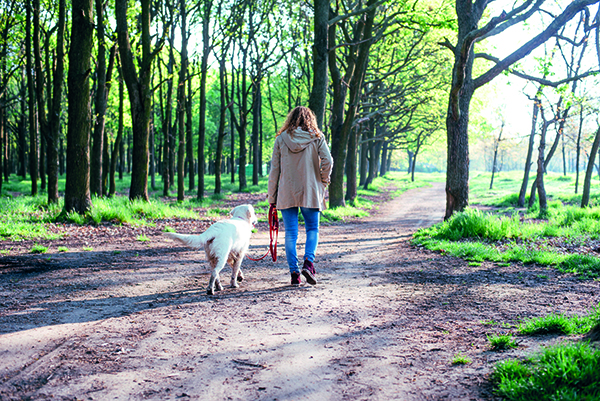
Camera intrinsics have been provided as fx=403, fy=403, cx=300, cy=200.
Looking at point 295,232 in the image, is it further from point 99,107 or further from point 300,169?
point 99,107

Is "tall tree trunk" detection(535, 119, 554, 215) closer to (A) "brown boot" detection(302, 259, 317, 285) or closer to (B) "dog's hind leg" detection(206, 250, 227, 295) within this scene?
(A) "brown boot" detection(302, 259, 317, 285)

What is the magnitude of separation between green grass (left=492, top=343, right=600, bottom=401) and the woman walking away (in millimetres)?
3117

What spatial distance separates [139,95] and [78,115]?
3.14 metres

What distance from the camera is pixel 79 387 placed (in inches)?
106

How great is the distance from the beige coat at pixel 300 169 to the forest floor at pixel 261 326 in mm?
1225

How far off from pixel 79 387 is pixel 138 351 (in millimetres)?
652

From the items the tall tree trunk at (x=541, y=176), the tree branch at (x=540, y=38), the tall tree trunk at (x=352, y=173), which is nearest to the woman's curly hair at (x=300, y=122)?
the tree branch at (x=540, y=38)

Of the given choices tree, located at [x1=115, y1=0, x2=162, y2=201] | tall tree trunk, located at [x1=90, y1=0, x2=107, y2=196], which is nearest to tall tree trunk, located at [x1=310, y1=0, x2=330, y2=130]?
tree, located at [x1=115, y1=0, x2=162, y2=201]

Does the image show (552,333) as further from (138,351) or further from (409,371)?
(138,351)

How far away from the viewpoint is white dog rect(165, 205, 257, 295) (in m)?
4.88

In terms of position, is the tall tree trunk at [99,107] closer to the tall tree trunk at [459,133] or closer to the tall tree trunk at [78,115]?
the tall tree trunk at [78,115]

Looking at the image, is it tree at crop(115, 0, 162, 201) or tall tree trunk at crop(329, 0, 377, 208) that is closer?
tree at crop(115, 0, 162, 201)

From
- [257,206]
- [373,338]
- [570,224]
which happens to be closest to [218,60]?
[257,206]

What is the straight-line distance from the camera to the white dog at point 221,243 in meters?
4.88
